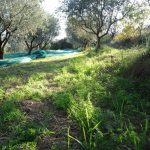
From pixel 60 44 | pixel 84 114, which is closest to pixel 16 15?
pixel 84 114

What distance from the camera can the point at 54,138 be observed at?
15.2 feet

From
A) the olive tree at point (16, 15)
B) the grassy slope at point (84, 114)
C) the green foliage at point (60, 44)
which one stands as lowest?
the grassy slope at point (84, 114)

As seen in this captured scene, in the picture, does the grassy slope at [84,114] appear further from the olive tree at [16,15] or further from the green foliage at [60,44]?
A: the green foliage at [60,44]

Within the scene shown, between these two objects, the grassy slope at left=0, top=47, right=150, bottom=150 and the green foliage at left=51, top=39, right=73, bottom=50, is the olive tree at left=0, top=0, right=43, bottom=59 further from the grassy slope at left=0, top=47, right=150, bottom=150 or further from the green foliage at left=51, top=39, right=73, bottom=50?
the green foliage at left=51, top=39, right=73, bottom=50

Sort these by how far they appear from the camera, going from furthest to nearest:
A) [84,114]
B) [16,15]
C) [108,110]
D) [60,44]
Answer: [60,44]
[16,15]
[108,110]
[84,114]

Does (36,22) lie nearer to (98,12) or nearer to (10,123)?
(98,12)

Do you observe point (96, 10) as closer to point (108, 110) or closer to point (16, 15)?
point (16, 15)

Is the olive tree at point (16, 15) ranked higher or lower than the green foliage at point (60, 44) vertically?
higher

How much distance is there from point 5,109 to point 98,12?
20.5 metres

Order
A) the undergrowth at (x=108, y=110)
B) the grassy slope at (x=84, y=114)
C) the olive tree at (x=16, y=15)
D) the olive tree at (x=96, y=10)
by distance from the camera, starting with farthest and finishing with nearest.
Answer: the olive tree at (x=96, y=10)
the olive tree at (x=16, y=15)
the grassy slope at (x=84, y=114)
the undergrowth at (x=108, y=110)

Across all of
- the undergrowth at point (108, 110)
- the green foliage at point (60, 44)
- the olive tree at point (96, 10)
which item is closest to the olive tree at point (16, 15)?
the olive tree at point (96, 10)

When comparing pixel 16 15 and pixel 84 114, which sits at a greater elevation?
pixel 16 15

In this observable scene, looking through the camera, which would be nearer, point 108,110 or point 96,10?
point 108,110

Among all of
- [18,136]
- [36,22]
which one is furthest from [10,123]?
[36,22]
